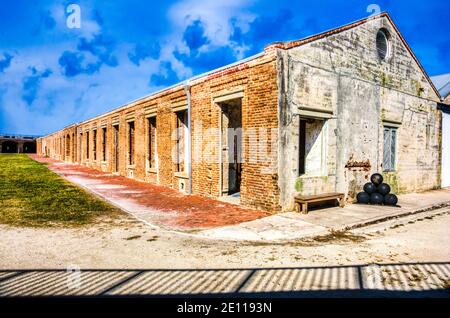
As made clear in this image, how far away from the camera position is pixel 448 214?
8672mm

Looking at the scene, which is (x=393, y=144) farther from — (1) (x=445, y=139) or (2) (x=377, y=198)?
(1) (x=445, y=139)

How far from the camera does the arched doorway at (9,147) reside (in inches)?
2904

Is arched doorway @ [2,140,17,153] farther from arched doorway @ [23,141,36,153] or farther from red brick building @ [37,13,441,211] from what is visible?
red brick building @ [37,13,441,211]

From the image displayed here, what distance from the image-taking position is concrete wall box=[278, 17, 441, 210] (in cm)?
811

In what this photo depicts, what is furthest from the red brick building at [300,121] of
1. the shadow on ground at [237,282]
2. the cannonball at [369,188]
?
the shadow on ground at [237,282]

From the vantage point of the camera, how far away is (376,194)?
9.45 meters

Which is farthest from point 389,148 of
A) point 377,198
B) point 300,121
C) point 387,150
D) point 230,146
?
point 230,146

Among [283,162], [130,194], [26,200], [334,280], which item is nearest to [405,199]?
[283,162]

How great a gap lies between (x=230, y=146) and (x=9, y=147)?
84135 millimetres

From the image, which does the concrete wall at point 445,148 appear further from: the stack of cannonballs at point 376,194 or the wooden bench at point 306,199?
the wooden bench at point 306,199

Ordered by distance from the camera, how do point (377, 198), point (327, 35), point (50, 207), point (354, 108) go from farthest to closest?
point (354, 108) < point (377, 198) < point (327, 35) < point (50, 207)

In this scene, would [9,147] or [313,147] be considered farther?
[9,147]

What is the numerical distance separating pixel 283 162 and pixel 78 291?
18.6 ft

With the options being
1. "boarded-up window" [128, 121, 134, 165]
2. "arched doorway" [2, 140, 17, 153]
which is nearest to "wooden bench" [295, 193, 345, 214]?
"boarded-up window" [128, 121, 134, 165]
